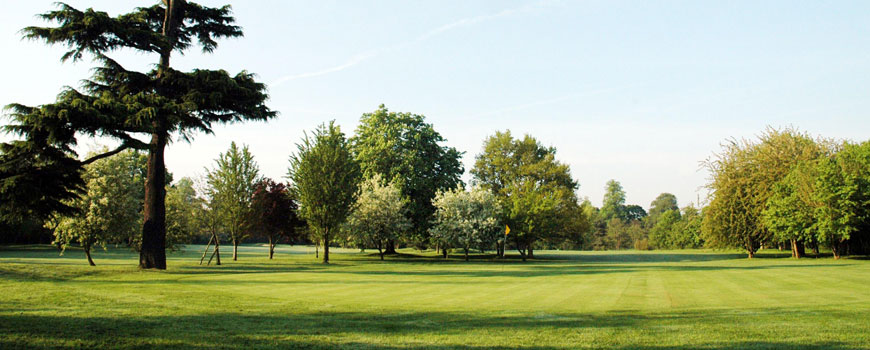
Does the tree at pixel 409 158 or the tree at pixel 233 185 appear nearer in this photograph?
the tree at pixel 233 185

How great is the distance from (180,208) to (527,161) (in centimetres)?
3608

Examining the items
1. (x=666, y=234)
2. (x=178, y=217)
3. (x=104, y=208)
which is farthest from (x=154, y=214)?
(x=666, y=234)

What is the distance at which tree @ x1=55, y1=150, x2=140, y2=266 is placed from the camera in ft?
92.5

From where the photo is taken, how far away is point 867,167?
4488 cm

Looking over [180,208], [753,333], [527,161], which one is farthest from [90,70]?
[527,161]

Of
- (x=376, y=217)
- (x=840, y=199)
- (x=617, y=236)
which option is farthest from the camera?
(x=617, y=236)

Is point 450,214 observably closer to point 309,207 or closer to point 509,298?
point 309,207

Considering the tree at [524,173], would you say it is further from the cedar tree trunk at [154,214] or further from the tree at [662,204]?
the tree at [662,204]

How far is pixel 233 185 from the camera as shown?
119 ft

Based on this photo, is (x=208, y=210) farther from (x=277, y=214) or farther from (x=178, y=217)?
(x=277, y=214)

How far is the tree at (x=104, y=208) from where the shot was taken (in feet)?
92.5

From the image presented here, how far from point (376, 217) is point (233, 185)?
39.5ft

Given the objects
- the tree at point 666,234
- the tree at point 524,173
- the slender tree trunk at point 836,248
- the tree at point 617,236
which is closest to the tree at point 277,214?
the tree at point 524,173

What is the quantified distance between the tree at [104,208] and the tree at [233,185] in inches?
229
